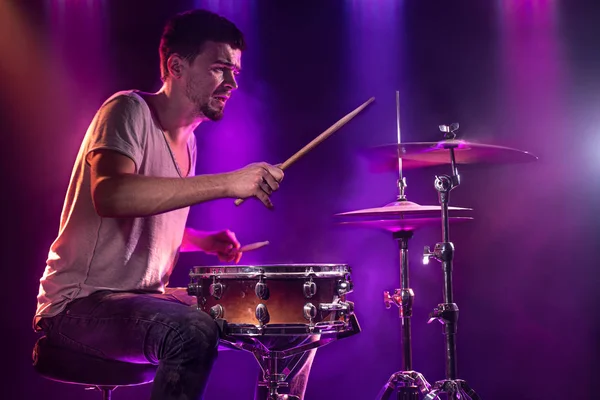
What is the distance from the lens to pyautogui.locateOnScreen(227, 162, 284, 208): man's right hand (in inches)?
73.9

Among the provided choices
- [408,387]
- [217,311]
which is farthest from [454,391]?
[217,311]

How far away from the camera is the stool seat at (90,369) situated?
1.92 meters

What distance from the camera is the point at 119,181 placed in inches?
73.2

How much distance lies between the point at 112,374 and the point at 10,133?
6.16 ft

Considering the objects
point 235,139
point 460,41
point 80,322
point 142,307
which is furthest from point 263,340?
point 460,41

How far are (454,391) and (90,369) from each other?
143 cm

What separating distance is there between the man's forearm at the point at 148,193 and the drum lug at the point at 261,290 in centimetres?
32

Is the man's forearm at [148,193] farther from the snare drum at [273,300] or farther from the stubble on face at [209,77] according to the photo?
the stubble on face at [209,77]

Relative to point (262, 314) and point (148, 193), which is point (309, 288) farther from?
point (148, 193)

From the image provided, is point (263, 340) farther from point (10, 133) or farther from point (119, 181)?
point (10, 133)

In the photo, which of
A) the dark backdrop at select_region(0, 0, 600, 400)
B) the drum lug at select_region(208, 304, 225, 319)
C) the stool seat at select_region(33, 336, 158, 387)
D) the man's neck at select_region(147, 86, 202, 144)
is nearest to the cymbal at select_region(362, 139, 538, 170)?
the dark backdrop at select_region(0, 0, 600, 400)

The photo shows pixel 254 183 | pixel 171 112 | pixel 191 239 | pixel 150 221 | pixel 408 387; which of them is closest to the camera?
pixel 254 183

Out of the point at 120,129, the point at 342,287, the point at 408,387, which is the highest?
the point at 120,129

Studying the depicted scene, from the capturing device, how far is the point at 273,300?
2.02 metres
